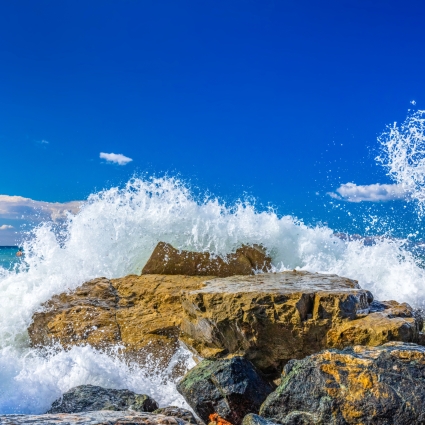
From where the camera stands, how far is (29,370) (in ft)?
14.7

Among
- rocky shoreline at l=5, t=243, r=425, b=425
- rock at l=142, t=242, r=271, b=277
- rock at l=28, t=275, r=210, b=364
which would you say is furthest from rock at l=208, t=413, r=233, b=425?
rock at l=142, t=242, r=271, b=277

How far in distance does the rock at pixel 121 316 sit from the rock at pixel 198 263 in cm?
38

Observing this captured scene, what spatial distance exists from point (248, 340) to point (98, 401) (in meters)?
1.40

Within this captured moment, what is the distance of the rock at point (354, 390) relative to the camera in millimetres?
2594

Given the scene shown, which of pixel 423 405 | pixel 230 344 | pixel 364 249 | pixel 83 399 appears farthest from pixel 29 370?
pixel 364 249

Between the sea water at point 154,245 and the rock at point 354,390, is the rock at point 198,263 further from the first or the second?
the rock at point 354,390

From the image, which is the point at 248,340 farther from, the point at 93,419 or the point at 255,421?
the point at 93,419

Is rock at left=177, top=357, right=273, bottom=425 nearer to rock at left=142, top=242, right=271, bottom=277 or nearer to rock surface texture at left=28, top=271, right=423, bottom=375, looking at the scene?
rock surface texture at left=28, top=271, right=423, bottom=375

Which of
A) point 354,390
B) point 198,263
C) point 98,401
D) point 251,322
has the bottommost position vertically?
point 98,401

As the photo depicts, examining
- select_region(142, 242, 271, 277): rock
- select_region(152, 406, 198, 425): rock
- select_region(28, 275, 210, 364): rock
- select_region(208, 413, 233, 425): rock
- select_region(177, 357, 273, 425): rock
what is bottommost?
select_region(208, 413, 233, 425): rock

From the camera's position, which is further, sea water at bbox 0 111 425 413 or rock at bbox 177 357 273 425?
sea water at bbox 0 111 425 413

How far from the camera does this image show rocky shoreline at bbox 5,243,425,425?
8.77 feet

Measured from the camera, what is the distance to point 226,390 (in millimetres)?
3254

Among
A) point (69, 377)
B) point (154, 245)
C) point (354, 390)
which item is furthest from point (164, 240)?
point (354, 390)
